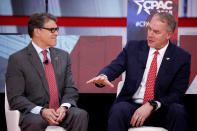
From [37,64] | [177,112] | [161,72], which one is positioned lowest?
[177,112]

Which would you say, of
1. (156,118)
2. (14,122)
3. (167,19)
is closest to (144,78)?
(156,118)

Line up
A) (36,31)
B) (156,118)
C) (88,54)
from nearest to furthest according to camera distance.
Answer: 1. (156,118)
2. (36,31)
3. (88,54)

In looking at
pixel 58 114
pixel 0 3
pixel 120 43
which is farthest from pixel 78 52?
pixel 58 114

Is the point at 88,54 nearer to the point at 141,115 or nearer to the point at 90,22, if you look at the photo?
the point at 90,22

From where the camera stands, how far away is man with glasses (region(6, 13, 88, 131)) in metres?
3.06

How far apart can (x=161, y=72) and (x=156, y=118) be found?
44 cm

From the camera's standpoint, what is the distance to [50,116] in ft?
9.86

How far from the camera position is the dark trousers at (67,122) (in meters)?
2.98

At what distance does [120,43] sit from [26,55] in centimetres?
204

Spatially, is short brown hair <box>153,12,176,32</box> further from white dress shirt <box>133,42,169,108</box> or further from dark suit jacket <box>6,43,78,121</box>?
dark suit jacket <box>6,43,78,121</box>

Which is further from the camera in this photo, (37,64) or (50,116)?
(37,64)

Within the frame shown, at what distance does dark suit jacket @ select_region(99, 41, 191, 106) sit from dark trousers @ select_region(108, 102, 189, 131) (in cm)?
15

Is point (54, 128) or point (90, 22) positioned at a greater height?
point (90, 22)

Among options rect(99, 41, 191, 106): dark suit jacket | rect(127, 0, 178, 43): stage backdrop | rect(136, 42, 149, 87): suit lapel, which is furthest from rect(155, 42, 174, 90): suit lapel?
rect(127, 0, 178, 43): stage backdrop
